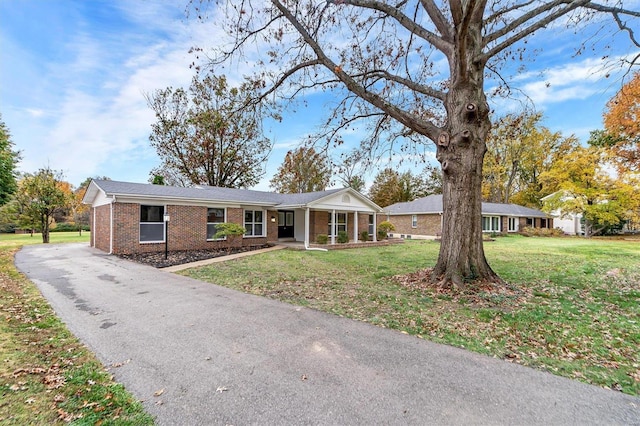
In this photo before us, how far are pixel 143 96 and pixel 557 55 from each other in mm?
27209

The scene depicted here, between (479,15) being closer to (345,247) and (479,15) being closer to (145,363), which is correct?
(145,363)

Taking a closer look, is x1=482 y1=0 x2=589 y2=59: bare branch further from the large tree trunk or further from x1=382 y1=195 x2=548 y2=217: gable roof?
x1=382 y1=195 x2=548 y2=217: gable roof

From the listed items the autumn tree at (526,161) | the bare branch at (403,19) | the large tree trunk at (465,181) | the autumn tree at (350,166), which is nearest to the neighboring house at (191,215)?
the autumn tree at (350,166)

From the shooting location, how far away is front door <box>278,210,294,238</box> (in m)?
19.9

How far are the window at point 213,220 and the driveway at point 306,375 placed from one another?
9.70 m

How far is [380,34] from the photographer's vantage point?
934 cm

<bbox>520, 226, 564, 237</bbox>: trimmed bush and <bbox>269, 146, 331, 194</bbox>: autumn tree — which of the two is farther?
<bbox>269, 146, 331, 194</bbox>: autumn tree

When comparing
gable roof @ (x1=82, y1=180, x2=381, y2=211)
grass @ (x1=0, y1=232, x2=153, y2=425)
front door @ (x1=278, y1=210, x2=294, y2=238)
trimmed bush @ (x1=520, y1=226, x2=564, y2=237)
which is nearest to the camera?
grass @ (x1=0, y1=232, x2=153, y2=425)

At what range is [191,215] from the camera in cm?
1453

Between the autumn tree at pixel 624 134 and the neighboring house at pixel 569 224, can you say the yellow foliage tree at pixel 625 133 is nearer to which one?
the autumn tree at pixel 624 134

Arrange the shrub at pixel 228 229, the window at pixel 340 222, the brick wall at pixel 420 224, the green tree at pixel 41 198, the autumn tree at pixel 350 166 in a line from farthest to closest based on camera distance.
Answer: the brick wall at pixel 420 224, the green tree at pixel 41 198, the window at pixel 340 222, the shrub at pixel 228 229, the autumn tree at pixel 350 166

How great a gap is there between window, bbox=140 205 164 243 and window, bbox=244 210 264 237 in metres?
4.55

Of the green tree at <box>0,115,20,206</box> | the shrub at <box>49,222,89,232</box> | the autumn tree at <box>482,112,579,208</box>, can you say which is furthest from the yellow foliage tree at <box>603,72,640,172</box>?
the shrub at <box>49,222,89,232</box>

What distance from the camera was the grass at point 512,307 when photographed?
12.4 feet
